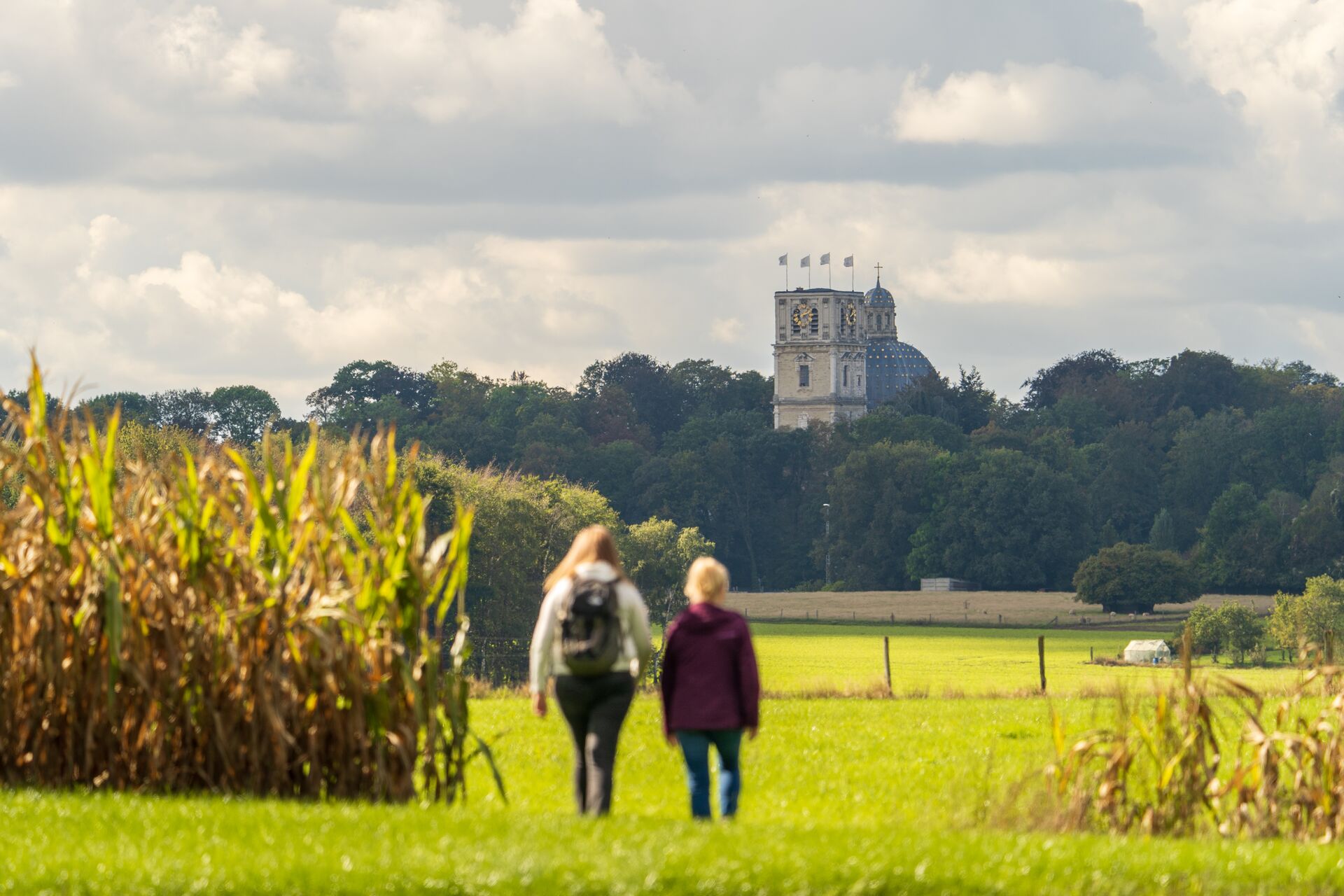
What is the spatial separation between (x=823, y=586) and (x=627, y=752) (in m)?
110

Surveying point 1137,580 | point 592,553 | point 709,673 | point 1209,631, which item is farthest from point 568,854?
point 1137,580

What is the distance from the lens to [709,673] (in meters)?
11.6

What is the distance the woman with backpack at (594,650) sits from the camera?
36.8 feet

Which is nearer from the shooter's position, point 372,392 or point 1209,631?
point 1209,631

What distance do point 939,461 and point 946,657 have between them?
1984 inches

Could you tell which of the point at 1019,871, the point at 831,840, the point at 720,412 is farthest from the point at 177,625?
the point at 720,412

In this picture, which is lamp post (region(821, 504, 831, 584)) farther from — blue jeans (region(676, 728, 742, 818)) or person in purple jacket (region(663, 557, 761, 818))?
person in purple jacket (region(663, 557, 761, 818))

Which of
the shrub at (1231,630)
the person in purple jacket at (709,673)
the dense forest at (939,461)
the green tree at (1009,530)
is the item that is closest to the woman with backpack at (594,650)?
the person in purple jacket at (709,673)

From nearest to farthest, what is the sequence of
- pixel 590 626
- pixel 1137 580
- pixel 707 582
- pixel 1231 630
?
Answer: pixel 590 626 → pixel 707 582 → pixel 1231 630 → pixel 1137 580

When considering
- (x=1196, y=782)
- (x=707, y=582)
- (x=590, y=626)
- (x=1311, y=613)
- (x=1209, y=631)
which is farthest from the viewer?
(x=1311, y=613)

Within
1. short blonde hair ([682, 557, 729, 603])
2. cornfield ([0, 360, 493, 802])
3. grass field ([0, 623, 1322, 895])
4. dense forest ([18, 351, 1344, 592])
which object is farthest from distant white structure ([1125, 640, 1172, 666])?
short blonde hair ([682, 557, 729, 603])

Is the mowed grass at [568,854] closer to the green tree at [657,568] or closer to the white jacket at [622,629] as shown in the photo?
the white jacket at [622,629]

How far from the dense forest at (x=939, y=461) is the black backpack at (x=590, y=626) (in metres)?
101

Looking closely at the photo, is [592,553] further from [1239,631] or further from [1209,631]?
[1239,631]
